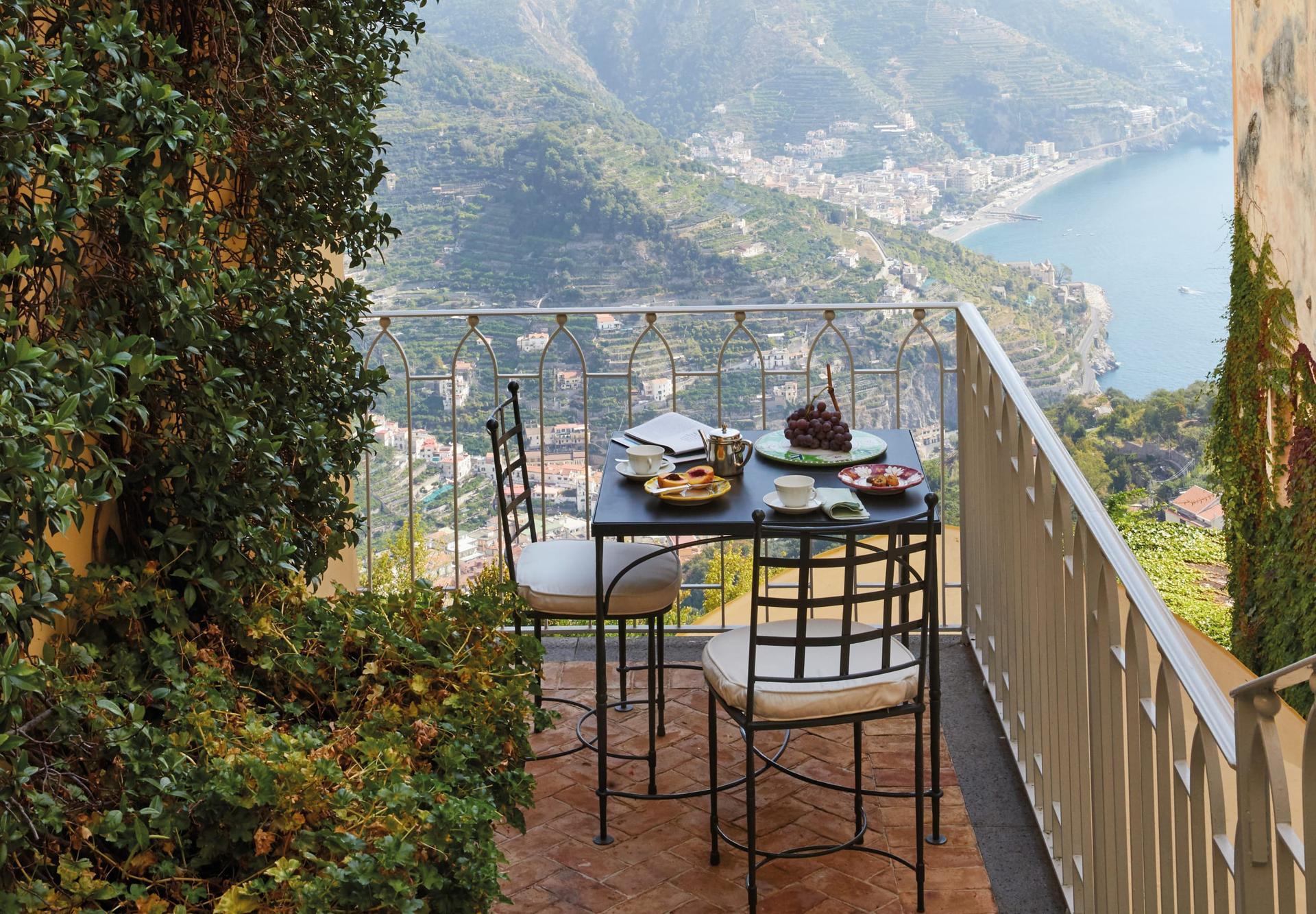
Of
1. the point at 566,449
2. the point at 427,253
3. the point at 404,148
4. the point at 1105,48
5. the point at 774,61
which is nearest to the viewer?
the point at 566,449

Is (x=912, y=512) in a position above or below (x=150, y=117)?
below

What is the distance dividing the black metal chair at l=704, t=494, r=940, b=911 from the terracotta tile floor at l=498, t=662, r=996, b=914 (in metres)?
0.07

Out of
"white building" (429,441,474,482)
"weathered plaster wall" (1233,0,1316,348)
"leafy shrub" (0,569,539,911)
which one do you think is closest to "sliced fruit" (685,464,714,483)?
"leafy shrub" (0,569,539,911)

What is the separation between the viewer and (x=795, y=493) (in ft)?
9.73

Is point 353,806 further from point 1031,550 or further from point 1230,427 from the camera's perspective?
point 1230,427

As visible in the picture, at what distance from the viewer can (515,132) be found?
13.7m

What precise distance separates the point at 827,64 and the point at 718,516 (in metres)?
15.8

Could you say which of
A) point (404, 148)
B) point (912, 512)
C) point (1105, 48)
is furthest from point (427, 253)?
point (1105, 48)

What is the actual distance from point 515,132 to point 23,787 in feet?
41.9

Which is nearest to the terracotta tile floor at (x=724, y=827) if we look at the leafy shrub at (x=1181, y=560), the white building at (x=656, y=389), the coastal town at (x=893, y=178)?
the white building at (x=656, y=389)

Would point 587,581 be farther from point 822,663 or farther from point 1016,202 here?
point 1016,202

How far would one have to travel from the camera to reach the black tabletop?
2.90 m

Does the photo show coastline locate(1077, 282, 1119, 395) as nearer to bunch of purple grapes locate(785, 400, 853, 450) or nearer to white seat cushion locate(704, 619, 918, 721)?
bunch of purple grapes locate(785, 400, 853, 450)

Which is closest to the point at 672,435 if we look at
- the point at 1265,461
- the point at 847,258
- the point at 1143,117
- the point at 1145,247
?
the point at 1265,461
